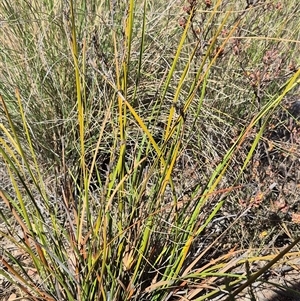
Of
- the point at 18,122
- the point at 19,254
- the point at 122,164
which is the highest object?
the point at 122,164

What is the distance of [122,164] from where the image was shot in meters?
1.37

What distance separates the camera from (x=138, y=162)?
52.4 inches

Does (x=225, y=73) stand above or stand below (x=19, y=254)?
above

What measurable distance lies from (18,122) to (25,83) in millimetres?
193

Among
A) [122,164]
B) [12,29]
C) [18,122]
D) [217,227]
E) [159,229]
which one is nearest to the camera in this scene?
[122,164]

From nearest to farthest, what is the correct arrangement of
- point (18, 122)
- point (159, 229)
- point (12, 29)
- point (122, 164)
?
point (122, 164), point (159, 229), point (18, 122), point (12, 29)

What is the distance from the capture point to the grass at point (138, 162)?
4.26 feet

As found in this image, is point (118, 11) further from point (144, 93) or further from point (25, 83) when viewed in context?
point (25, 83)

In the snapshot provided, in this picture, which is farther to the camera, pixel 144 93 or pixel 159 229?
pixel 144 93

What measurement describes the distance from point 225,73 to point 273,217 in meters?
0.82

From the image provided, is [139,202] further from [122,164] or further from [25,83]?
[25,83]

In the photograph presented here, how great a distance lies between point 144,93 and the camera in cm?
221

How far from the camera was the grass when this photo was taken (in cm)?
130

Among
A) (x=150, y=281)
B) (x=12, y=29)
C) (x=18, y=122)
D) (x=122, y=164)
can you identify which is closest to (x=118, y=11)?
(x=12, y=29)
